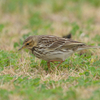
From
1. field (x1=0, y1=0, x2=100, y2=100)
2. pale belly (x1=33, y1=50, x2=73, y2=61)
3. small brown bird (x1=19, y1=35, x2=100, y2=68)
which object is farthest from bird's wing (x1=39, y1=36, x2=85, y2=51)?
field (x1=0, y1=0, x2=100, y2=100)

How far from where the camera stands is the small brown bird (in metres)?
6.61

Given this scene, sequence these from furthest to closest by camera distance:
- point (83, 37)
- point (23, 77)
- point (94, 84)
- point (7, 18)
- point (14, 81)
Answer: point (7, 18), point (83, 37), point (23, 77), point (14, 81), point (94, 84)

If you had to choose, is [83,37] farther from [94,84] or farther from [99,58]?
[94,84]

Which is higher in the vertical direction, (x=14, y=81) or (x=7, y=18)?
(x=7, y=18)

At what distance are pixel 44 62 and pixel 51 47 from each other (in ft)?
2.22

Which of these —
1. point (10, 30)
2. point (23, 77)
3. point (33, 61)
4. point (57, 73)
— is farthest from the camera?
point (10, 30)

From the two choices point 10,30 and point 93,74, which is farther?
point 10,30

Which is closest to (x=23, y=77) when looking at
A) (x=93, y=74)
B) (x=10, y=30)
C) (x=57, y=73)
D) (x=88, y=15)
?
(x=57, y=73)

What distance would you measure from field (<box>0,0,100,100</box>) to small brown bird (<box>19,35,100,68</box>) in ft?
1.18

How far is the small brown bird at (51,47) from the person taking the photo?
21.7 feet

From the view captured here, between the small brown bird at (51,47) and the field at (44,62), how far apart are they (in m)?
0.36

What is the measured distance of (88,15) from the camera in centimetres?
1325

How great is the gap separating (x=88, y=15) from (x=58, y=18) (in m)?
1.68

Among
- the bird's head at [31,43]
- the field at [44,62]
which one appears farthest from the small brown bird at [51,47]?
the field at [44,62]
